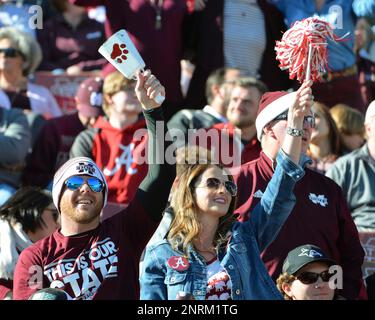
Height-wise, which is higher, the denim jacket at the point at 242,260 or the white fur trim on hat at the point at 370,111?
the white fur trim on hat at the point at 370,111

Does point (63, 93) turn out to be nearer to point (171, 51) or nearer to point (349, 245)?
point (171, 51)

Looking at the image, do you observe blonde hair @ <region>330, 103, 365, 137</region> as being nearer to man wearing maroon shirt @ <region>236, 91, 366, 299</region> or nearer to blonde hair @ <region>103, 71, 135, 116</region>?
blonde hair @ <region>103, 71, 135, 116</region>

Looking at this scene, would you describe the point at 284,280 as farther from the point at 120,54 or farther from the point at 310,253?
the point at 120,54

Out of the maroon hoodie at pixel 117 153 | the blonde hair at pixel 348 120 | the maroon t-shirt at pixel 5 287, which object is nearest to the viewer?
the maroon t-shirt at pixel 5 287

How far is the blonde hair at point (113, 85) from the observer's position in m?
8.70

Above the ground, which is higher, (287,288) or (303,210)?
(303,210)

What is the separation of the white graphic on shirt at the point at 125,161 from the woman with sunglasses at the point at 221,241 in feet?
7.00

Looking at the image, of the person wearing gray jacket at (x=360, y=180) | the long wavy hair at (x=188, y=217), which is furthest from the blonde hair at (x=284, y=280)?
the person wearing gray jacket at (x=360, y=180)

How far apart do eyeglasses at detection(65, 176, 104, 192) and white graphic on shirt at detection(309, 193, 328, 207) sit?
4.18 feet

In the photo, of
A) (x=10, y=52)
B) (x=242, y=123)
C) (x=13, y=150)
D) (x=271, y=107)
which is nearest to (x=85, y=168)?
(x=271, y=107)

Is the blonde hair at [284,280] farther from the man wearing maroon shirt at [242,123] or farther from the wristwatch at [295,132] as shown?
the man wearing maroon shirt at [242,123]

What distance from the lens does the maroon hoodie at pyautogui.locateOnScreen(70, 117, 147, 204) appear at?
8.23 metres

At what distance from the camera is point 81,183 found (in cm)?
655

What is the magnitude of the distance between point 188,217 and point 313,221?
3.15 feet
